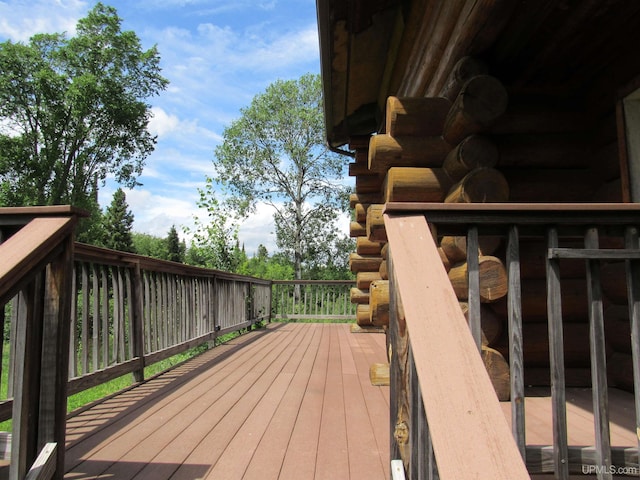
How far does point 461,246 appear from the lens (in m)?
2.48

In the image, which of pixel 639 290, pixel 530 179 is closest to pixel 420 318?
pixel 639 290

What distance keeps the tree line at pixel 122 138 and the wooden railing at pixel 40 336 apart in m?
16.1

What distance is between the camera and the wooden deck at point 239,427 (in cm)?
180

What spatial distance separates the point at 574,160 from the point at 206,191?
8849 mm

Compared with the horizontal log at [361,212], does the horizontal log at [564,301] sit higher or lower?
lower

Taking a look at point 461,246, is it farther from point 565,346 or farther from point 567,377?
point 567,377

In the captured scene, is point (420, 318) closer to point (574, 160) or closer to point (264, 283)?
point (574, 160)

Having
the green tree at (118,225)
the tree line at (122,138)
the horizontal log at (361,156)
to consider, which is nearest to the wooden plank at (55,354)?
the horizontal log at (361,156)

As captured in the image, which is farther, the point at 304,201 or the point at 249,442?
the point at 304,201

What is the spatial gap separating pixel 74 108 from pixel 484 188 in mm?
21626

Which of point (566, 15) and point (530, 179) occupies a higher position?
point (566, 15)

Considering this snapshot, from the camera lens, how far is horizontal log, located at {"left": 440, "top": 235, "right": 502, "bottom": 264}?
7.83ft

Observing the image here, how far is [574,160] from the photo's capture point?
2756 mm

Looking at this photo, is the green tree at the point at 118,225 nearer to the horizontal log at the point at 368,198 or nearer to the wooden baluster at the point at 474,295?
the horizontal log at the point at 368,198
